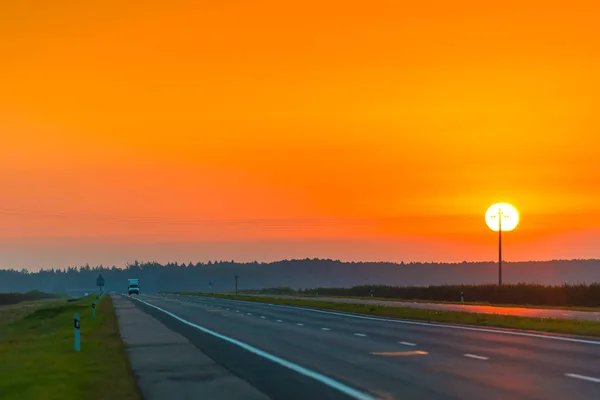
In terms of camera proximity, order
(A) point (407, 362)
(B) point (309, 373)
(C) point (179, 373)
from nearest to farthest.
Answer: (B) point (309, 373), (C) point (179, 373), (A) point (407, 362)

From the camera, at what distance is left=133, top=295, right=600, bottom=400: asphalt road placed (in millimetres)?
13648

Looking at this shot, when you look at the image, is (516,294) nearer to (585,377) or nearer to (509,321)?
(509,321)

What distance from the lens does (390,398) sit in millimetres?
12961

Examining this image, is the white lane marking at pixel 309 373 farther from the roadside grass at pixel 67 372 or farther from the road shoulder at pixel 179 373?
the roadside grass at pixel 67 372

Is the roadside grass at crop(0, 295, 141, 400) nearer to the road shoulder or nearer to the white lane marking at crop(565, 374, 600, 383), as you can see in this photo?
the road shoulder

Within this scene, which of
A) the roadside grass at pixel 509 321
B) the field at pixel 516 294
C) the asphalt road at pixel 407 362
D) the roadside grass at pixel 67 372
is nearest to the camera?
the asphalt road at pixel 407 362

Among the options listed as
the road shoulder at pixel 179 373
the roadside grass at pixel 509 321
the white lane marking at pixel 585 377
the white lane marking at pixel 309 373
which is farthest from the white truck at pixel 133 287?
the white lane marking at pixel 585 377

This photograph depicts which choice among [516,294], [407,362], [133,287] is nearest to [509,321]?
[407,362]

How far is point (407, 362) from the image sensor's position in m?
18.3

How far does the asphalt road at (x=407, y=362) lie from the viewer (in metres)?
13.6

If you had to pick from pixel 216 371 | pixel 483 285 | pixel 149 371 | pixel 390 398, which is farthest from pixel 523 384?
pixel 483 285

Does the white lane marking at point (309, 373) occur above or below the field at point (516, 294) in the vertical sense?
below

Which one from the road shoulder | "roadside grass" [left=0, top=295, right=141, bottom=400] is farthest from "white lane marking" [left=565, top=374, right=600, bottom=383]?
"roadside grass" [left=0, top=295, right=141, bottom=400]

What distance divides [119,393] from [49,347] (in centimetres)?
1122
